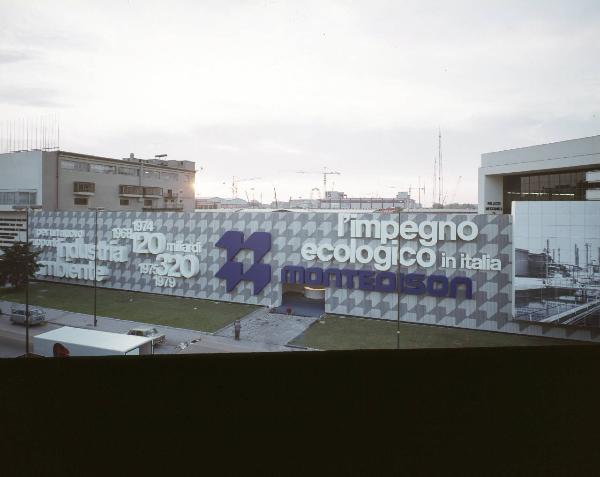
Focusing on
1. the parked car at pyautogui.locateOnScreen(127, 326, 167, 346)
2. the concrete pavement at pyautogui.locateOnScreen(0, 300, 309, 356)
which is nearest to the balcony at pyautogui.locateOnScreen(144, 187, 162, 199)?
the concrete pavement at pyautogui.locateOnScreen(0, 300, 309, 356)

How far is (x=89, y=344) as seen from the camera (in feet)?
21.5

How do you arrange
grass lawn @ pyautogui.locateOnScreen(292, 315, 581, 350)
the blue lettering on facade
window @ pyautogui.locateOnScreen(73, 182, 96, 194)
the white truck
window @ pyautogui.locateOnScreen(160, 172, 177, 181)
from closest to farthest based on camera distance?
the white truck < grass lawn @ pyautogui.locateOnScreen(292, 315, 581, 350) < the blue lettering on facade < window @ pyautogui.locateOnScreen(73, 182, 96, 194) < window @ pyautogui.locateOnScreen(160, 172, 177, 181)

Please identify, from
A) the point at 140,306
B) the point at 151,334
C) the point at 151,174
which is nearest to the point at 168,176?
the point at 151,174

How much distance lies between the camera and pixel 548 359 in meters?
0.98

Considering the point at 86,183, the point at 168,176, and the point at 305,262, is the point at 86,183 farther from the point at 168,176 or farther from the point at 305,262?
the point at 305,262

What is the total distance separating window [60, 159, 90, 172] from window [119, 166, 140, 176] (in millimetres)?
1868

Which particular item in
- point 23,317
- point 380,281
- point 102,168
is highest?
point 102,168

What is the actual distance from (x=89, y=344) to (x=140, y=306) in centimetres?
668

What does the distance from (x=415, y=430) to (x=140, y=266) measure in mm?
15295

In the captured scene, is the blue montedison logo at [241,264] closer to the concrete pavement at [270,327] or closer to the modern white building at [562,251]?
the concrete pavement at [270,327]

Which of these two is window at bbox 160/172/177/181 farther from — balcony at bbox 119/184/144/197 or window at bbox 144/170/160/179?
balcony at bbox 119/184/144/197

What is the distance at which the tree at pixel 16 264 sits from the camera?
11.1 meters

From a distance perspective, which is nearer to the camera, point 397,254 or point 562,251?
point 562,251

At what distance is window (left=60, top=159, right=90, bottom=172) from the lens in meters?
12.7
